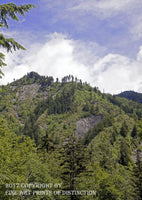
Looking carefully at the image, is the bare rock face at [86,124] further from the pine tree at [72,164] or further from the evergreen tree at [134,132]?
the pine tree at [72,164]

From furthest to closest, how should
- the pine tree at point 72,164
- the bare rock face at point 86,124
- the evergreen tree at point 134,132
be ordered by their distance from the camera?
the bare rock face at point 86,124
the evergreen tree at point 134,132
the pine tree at point 72,164

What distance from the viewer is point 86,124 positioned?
579 feet

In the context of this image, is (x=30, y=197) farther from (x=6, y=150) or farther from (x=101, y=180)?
(x=101, y=180)

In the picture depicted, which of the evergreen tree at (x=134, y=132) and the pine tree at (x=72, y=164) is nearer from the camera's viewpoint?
the pine tree at (x=72, y=164)

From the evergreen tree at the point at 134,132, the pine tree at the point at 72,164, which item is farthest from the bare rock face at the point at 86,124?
the pine tree at the point at 72,164

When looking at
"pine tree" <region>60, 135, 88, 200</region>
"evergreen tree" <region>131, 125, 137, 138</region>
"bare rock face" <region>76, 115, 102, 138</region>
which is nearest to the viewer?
"pine tree" <region>60, 135, 88, 200</region>

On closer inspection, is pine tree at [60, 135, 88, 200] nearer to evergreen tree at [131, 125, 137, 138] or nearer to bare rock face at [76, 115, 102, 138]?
evergreen tree at [131, 125, 137, 138]

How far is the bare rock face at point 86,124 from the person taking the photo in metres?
167

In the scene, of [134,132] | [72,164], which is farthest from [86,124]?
[72,164]

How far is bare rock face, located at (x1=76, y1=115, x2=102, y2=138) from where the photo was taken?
167200mm

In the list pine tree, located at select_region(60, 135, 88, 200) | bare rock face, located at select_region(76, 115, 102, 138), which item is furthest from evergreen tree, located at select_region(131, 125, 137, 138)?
pine tree, located at select_region(60, 135, 88, 200)

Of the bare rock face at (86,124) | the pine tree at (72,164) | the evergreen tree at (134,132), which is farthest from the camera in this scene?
the bare rock face at (86,124)

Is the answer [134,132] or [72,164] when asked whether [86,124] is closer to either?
[134,132]

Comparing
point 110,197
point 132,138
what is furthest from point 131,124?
point 110,197
